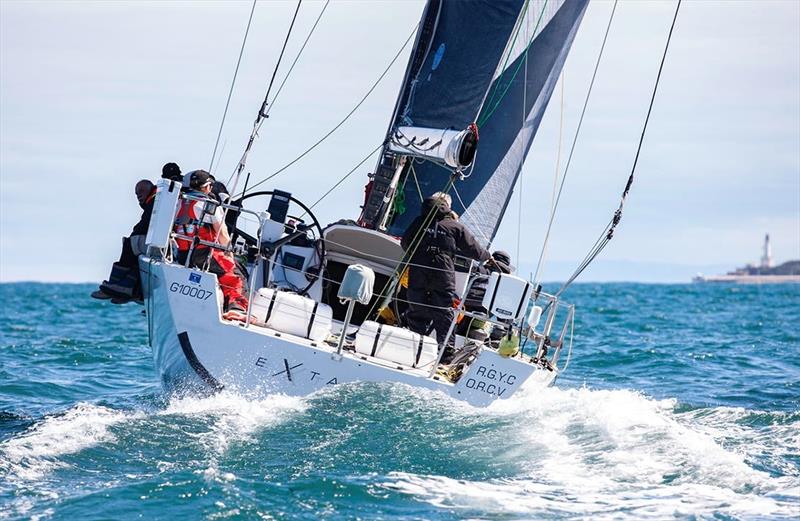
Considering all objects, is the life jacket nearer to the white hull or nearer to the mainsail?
the white hull

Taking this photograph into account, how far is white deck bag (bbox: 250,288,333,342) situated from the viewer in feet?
23.9

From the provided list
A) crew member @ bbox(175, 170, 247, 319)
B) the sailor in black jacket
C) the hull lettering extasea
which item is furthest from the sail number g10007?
the sailor in black jacket

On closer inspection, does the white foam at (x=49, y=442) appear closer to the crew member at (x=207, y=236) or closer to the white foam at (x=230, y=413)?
the white foam at (x=230, y=413)

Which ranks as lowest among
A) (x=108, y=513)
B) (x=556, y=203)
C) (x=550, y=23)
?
(x=108, y=513)

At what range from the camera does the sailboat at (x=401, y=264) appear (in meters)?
6.95

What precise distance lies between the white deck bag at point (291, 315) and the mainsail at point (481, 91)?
2129mm

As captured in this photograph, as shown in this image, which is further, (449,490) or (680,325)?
(680,325)

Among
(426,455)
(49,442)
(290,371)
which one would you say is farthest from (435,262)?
(49,442)

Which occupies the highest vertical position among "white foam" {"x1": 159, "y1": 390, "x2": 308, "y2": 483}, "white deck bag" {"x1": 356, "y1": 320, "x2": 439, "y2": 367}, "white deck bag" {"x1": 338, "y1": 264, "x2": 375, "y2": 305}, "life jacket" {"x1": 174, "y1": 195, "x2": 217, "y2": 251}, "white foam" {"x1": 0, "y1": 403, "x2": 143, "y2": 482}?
"life jacket" {"x1": 174, "y1": 195, "x2": 217, "y2": 251}

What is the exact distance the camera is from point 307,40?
9.12 meters

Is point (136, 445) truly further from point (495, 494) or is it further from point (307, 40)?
point (307, 40)

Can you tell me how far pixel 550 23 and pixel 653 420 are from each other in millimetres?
5036

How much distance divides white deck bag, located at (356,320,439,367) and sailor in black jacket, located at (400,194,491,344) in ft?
1.33

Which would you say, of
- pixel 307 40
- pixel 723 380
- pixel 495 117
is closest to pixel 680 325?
pixel 723 380
